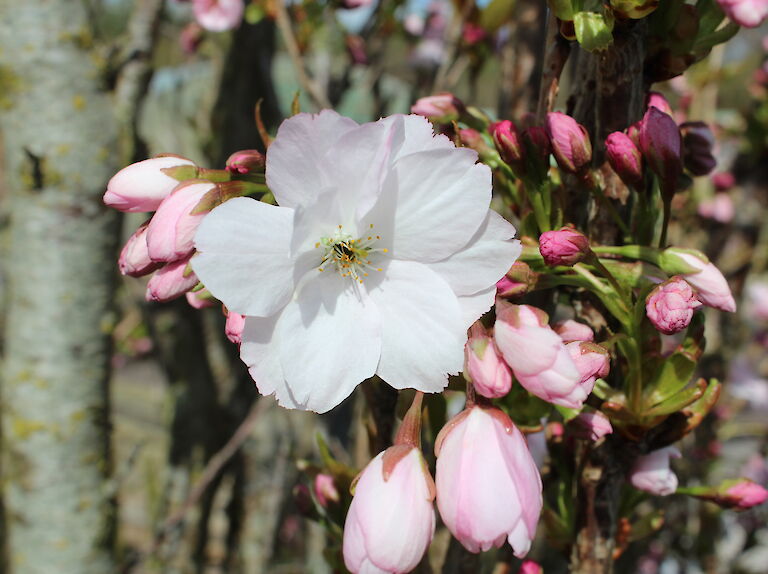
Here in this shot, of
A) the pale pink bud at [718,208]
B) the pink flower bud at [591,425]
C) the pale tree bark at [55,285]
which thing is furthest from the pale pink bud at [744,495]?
the pale pink bud at [718,208]

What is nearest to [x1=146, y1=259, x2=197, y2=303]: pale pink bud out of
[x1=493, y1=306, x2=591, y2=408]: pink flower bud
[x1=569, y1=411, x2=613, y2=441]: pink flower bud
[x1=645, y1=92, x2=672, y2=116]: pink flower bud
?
[x1=493, y1=306, x2=591, y2=408]: pink flower bud

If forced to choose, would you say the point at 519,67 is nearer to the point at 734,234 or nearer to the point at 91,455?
the point at 734,234

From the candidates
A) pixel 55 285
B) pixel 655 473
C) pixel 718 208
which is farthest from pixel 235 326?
pixel 718 208

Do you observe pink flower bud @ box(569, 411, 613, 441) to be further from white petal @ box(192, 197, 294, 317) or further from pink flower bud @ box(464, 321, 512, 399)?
white petal @ box(192, 197, 294, 317)

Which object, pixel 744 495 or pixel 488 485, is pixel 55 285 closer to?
pixel 488 485

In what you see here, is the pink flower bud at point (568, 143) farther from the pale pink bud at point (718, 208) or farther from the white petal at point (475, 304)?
the pale pink bud at point (718, 208)
